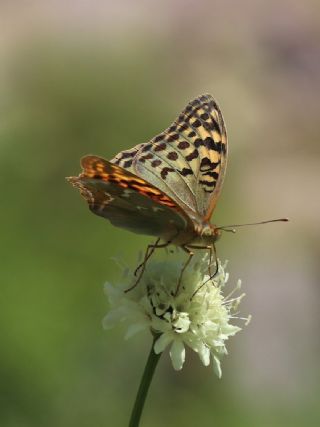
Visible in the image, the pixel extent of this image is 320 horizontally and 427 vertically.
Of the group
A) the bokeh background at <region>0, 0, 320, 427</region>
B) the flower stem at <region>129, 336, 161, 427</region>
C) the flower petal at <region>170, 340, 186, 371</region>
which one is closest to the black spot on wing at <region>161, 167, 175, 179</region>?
the flower petal at <region>170, 340, 186, 371</region>

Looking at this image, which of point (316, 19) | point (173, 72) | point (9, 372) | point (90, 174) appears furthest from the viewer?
point (316, 19)

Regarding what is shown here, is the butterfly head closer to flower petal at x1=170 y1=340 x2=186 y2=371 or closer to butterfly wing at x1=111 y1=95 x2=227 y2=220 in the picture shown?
butterfly wing at x1=111 y1=95 x2=227 y2=220

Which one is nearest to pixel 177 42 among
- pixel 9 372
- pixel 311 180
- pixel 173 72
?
pixel 173 72

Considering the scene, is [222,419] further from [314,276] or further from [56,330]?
[314,276]

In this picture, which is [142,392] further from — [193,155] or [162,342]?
[193,155]

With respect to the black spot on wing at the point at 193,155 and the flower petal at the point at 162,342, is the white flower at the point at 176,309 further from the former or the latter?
the black spot on wing at the point at 193,155

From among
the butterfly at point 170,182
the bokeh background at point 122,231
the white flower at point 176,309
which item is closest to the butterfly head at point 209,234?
the butterfly at point 170,182

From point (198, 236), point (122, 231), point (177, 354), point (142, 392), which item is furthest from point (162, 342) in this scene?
point (122, 231)
